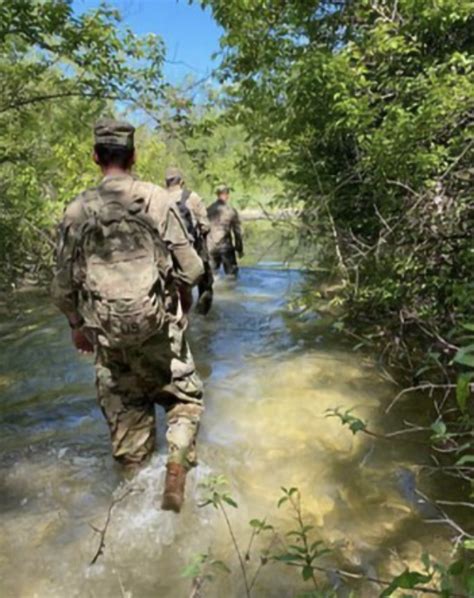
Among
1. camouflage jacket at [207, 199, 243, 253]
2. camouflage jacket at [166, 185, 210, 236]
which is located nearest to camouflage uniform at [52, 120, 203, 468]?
camouflage jacket at [166, 185, 210, 236]

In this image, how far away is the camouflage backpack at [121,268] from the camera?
10.5 feet

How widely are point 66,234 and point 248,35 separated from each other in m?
5.02

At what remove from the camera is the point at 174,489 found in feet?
10.9

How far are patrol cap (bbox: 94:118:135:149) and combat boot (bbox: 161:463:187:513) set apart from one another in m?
1.93

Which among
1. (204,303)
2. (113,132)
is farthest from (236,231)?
(113,132)

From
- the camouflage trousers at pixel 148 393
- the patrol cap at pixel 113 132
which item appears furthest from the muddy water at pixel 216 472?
the patrol cap at pixel 113 132

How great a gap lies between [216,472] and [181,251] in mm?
1640

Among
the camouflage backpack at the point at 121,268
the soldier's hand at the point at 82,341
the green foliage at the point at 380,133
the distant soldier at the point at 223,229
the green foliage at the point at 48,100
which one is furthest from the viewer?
the distant soldier at the point at 223,229

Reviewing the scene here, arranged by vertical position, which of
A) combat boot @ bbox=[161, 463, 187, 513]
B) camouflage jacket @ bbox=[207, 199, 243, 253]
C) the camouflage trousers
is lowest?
combat boot @ bbox=[161, 463, 187, 513]

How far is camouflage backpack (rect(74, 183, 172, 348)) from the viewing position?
10.5ft

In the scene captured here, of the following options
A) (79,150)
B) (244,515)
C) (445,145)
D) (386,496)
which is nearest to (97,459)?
(244,515)

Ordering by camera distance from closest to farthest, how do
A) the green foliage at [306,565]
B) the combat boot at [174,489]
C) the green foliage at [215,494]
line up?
1. the green foliage at [306,565]
2. the green foliage at [215,494]
3. the combat boot at [174,489]

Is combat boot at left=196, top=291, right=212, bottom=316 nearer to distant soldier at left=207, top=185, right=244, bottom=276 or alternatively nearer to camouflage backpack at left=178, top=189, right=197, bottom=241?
camouflage backpack at left=178, top=189, right=197, bottom=241

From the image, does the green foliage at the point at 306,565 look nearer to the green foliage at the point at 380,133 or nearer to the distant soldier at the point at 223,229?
the green foliage at the point at 380,133
